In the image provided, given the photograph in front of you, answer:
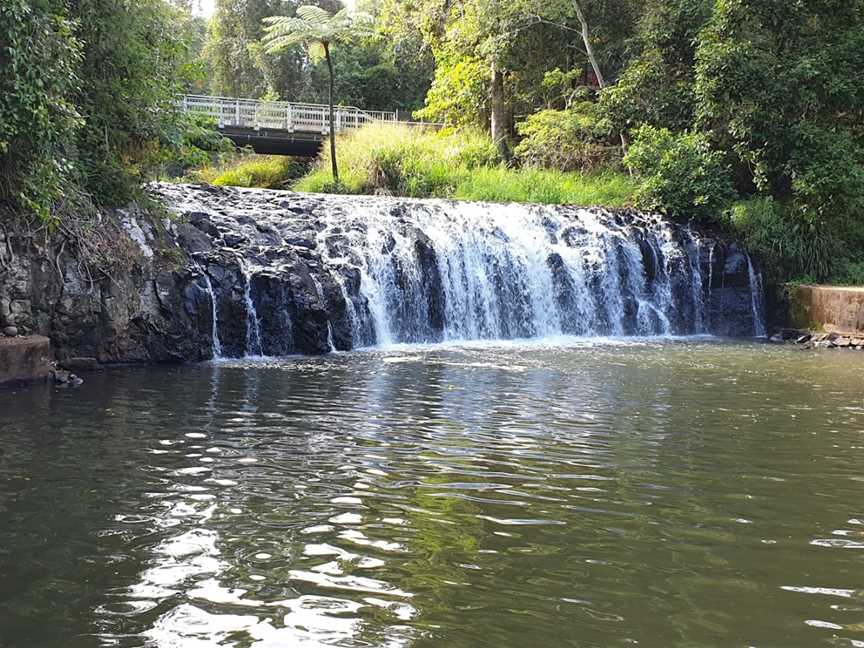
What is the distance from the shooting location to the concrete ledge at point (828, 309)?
1670 cm

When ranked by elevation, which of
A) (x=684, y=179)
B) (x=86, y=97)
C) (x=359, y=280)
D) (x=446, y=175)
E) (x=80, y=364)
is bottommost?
(x=80, y=364)

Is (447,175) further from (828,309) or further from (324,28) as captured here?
(828,309)

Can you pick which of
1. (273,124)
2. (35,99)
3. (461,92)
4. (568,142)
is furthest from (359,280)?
(273,124)

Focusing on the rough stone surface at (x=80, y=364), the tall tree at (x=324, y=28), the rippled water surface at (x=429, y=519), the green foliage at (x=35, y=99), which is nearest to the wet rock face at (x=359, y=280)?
the rough stone surface at (x=80, y=364)

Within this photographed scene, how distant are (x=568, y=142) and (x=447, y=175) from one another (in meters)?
3.45

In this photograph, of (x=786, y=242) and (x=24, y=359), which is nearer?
(x=24, y=359)

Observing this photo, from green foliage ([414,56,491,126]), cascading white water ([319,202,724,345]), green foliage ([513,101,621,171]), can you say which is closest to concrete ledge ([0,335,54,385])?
cascading white water ([319,202,724,345])

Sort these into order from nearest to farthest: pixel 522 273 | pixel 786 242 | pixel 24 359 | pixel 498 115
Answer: pixel 24 359, pixel 522 273, pixel 786 242, pixel 498 115

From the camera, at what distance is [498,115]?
2758cm

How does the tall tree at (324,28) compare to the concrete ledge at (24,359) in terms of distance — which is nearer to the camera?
the concrete ledge at (24,359)

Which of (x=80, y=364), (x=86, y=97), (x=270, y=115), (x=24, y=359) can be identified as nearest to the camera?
(x=24, y=359)

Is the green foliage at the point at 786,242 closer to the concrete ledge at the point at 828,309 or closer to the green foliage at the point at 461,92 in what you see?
the concrete ledge at the point at 828,309

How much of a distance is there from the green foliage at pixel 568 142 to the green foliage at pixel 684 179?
3.36m

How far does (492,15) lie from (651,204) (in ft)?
27.4
